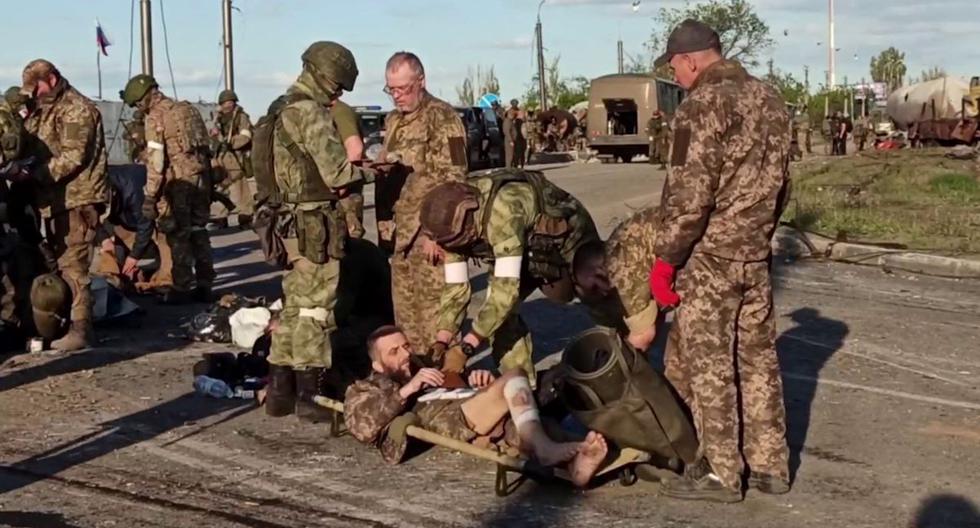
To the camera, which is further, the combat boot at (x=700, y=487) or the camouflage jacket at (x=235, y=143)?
the camouflage jacket at (x=235, y=143)

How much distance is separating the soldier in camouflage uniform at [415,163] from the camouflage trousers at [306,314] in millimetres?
617

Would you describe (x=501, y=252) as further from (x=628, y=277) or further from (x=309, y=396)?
(x=309, y=396)

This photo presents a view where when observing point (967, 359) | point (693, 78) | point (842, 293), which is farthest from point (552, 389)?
point (842, 293)

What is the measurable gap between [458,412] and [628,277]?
988mm

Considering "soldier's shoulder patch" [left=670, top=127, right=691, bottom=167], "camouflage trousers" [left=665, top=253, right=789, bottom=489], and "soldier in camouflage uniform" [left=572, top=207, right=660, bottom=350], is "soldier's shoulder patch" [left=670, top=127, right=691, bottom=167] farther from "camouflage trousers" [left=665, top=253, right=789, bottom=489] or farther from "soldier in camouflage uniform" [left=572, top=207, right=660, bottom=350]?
A: "soldier in camouflage uniform" [left=572, top=207, right=660, bottom=350]

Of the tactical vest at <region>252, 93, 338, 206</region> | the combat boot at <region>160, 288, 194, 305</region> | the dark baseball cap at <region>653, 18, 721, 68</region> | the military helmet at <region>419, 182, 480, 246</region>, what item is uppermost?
the dark baseball cap at <region>653, 18, 721, 68</region>

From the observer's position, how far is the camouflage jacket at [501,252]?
21.2 ft

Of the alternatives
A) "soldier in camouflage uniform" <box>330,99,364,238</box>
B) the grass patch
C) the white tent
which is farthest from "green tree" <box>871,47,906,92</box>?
"soldier in camouflage uniform" <box>330,99,364,238</box>

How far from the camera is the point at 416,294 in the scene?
25.6 feet

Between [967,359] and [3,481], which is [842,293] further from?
[3,481]

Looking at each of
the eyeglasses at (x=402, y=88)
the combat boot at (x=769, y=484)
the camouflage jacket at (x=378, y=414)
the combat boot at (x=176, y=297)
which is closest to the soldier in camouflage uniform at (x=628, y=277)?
the combat boot at (x=769, y=484)

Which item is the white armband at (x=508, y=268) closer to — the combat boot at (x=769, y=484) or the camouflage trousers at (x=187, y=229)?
Result: the combat boot at (x=769, y=484)

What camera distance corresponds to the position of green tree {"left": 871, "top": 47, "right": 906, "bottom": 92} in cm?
10862

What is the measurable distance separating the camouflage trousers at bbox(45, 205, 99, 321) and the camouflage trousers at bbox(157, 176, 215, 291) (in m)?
2.26
